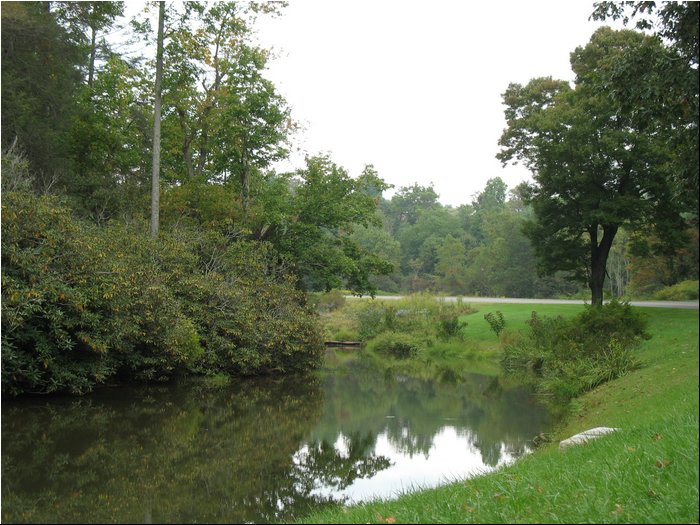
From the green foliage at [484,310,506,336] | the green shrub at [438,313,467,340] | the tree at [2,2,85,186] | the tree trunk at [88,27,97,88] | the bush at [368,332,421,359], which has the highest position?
the tree trunk at [88,27,97,88]

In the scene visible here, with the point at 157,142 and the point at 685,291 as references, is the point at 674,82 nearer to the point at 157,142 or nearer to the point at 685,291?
the point at 685,291

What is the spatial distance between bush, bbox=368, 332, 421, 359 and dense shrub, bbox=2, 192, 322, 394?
9667 mm

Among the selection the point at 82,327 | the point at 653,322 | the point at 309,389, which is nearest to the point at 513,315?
the point at 653,322

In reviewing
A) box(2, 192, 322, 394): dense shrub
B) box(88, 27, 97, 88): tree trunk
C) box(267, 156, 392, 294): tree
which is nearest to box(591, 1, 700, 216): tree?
box(2, 192, 322, 394): dense shrub

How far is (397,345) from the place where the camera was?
106 ft

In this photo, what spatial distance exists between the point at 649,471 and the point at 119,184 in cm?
2284

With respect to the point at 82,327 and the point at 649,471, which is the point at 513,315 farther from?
the point at 649,471

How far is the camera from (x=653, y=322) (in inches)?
697

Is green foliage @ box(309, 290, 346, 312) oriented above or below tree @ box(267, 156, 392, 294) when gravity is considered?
below

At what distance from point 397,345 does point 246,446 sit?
878 inches

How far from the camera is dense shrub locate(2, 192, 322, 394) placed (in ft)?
40.8

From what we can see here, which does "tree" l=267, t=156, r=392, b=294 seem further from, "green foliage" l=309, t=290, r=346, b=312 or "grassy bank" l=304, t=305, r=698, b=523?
"grassy bank" l=304, t=305, r=698, b=523

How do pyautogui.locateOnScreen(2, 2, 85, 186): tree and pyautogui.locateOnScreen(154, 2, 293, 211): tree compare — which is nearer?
pyautogui.locateOnScreen(2, 2, 85, 186): tree

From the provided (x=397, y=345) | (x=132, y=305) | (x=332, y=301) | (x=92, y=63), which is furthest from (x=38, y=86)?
(x=332, y=301)
